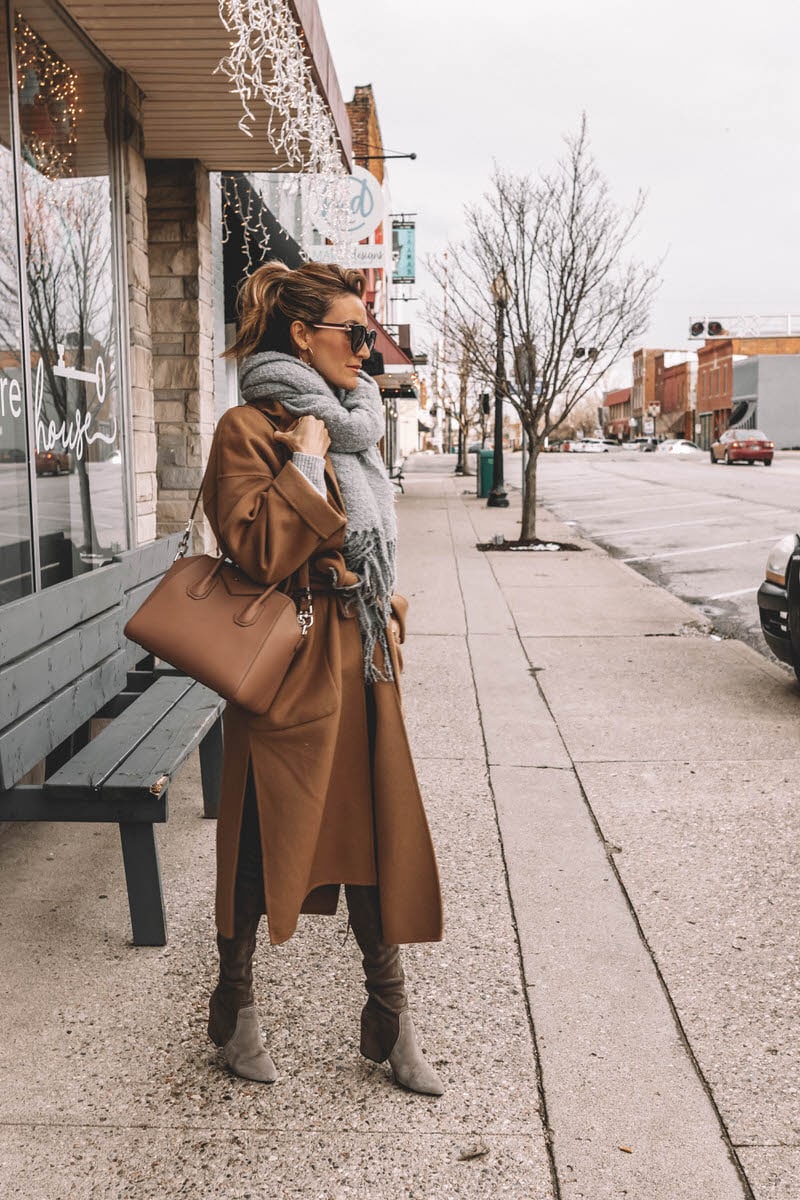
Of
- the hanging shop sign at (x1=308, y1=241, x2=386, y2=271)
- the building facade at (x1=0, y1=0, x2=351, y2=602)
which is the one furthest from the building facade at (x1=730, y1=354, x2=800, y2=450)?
the building facade at (x1=0, y1=0, x2=351, y2=602)

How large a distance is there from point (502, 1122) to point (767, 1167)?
0.59 metres

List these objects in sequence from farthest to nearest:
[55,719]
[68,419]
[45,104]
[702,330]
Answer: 1. [702,330]
2. [68,419]
3. [45,104]
4. [55,719]

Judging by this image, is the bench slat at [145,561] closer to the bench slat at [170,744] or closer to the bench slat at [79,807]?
the bench slat at [170,744]

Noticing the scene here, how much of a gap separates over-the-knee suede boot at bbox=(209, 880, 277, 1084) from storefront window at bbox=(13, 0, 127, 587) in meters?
2.92

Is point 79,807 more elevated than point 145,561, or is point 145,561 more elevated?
point 145,561

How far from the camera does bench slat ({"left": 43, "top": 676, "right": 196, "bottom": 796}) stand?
3494mm

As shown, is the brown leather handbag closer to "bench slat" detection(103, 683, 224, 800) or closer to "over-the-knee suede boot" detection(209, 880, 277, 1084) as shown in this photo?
"over-the-knee suede boot" detection(209, 880, 277, 1084)

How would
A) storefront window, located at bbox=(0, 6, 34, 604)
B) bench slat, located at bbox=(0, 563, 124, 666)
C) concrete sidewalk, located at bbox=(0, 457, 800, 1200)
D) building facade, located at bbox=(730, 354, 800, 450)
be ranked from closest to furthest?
1. concrete sidewalk, located at bbox=(0, 457, 800, 1200)
2. bench slat, located at bbox=(0, 563, 124, 666)
3. storefront window, located at bbox=(0, 6, 34, 604)
4. building facade, located at bbox=(730, 354, 800, 450)

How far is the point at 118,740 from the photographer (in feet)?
13.0

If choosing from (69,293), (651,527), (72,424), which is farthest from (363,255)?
(72,424)

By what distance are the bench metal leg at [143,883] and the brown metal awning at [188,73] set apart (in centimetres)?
383

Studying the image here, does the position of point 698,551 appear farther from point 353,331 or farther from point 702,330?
point 702,330

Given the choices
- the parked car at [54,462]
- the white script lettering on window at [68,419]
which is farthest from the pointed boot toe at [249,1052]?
the parked car at [54,462]

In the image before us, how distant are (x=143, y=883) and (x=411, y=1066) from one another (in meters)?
1.12
